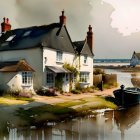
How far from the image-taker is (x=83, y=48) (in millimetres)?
27219

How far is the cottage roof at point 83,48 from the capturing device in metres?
27.0

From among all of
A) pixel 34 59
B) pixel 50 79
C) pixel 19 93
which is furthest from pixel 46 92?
pixel 34 59

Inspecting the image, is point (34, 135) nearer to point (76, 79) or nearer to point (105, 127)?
point (105, 127)

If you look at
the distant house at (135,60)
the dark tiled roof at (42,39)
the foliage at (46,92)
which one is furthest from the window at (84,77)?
the distant house at (135,60)

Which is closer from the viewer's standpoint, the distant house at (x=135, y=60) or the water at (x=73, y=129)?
the water at (x=73, y=129)

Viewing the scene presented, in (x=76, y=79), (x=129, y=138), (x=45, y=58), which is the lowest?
(x=129, y=138)

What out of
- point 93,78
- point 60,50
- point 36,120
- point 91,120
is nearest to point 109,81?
point 93,78

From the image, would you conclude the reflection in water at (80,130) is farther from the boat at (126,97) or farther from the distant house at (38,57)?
the distant house at (38,57)

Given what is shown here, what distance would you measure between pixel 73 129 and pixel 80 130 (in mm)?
418

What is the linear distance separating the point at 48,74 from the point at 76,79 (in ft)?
19.5

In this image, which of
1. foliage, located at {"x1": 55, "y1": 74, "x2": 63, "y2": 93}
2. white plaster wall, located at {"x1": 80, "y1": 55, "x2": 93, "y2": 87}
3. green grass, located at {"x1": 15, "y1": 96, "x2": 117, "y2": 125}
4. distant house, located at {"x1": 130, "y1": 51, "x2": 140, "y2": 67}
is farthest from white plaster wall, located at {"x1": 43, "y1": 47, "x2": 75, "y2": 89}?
distant house, located at {"x1": 130, "y1": 51, "x2": 140, "y2": 67}

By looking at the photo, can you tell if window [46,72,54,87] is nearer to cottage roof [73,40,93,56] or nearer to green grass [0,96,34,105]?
green grass [0,96,34,105]

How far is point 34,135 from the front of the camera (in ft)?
27.0

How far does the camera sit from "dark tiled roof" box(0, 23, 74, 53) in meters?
21.5
